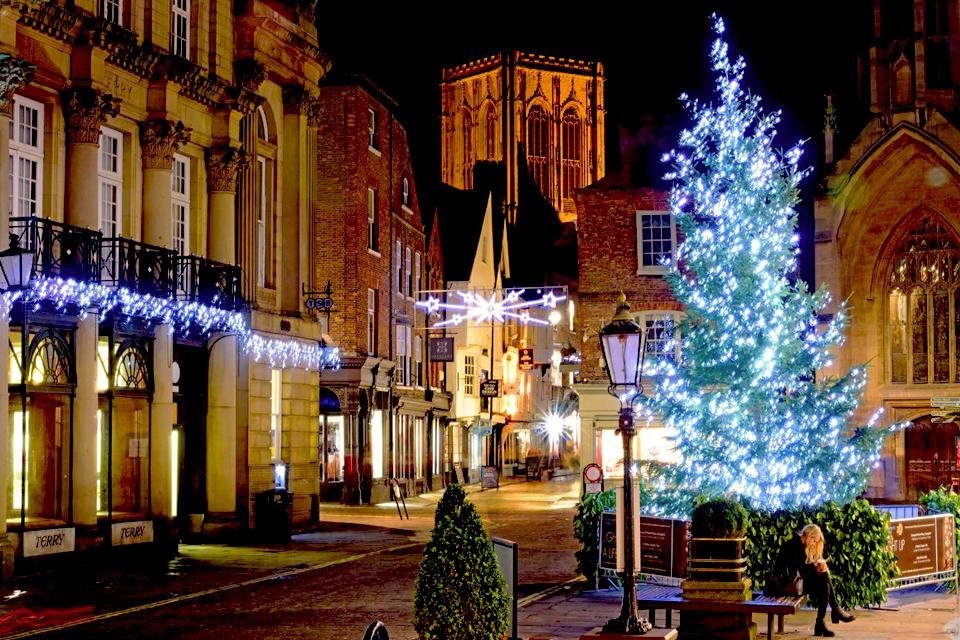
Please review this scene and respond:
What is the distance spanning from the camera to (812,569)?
674 inches

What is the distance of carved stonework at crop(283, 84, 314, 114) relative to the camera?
113 ft

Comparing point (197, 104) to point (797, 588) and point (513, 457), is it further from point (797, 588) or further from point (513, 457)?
point (513, 457)

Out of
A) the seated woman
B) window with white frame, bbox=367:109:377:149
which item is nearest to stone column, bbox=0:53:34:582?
the seated woman

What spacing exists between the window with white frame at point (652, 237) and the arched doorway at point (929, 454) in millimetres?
9585

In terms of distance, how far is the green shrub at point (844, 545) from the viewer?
18656mm

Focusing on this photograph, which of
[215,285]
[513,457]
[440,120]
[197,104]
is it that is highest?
[440,120]

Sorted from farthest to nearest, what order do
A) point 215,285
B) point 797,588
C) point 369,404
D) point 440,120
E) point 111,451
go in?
1. point 440,120
2. point 369,404
3. point 215,285
4. point 111,451
5. point 797,588

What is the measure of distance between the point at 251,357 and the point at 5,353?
31.7 ft

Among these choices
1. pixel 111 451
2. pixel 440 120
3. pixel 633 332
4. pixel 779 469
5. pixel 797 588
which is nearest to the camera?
pixel 633 332

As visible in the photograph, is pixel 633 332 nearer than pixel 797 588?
Yes

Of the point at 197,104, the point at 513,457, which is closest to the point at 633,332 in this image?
the point at 197,104

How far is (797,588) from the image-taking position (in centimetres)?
1697

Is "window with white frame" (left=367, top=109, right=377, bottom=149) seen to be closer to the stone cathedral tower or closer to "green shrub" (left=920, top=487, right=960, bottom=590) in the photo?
"green shrub" (left=920, top=487, right=960, bottom=590)

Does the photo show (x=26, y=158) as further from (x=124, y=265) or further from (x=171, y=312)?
(x=171, y=312)
